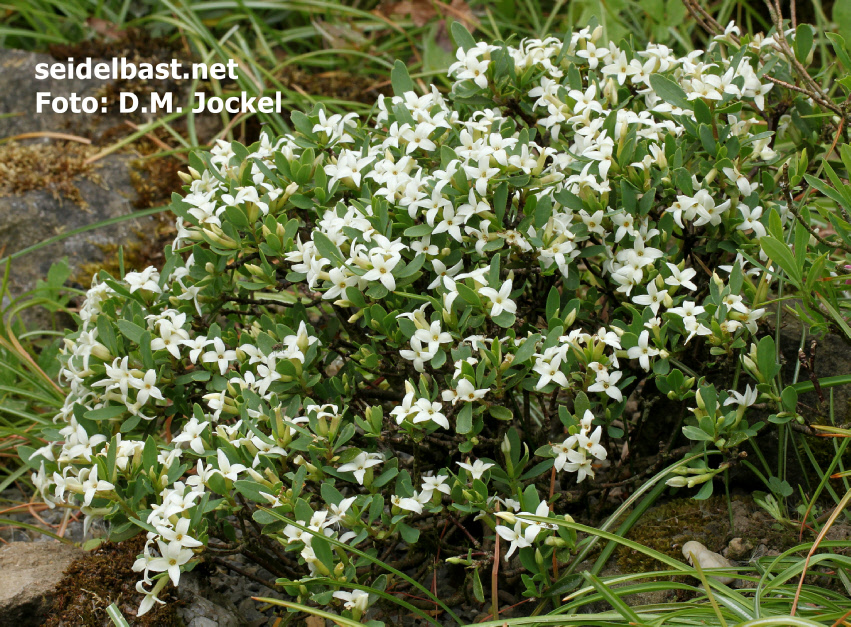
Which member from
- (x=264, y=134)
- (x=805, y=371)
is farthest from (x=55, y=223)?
(x=805, y=371)

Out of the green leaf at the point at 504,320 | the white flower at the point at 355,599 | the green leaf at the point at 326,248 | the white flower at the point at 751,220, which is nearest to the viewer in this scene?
the white flower at the point at 355,599

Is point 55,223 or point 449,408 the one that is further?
point 55,223

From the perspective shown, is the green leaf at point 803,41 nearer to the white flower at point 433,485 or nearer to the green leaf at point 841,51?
the green leaf at point 841,51

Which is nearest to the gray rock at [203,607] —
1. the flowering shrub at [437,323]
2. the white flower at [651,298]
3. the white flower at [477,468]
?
the flowering shrub at [437,323]

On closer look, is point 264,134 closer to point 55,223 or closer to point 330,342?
point 330,342

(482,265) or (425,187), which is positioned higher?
(425,187)

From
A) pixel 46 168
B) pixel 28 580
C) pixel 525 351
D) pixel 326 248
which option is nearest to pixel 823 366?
pixel 525 351
